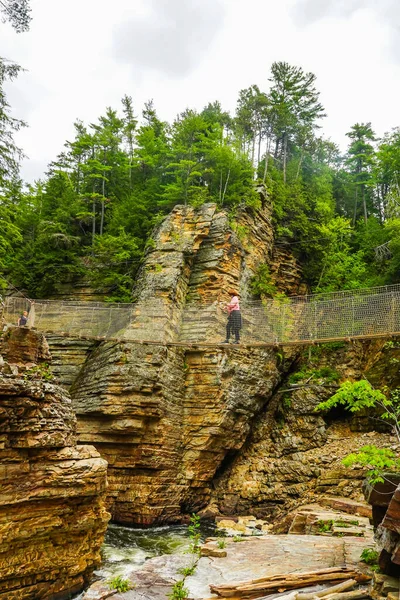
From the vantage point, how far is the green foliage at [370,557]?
6.67 metres

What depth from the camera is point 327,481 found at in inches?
523

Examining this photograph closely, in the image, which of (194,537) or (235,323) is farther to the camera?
(235,323)

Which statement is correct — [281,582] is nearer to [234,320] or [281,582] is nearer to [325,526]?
[325,526]

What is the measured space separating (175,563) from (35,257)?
14724mm

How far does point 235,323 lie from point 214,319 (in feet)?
6.74

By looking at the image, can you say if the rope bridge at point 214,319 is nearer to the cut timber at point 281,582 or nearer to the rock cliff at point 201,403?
the rock cliff at point 201,403

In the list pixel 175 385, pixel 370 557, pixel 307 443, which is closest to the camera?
pixel 370 557

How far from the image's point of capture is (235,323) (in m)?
12.5

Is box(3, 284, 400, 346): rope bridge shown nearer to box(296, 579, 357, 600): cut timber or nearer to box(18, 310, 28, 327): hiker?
box(18, 310, 28, 327): hiker

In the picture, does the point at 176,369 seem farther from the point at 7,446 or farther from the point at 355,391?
the point at 355,391

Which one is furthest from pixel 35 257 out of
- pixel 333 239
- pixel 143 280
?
pixel 333 239

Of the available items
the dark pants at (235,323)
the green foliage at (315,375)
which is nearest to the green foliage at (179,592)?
the dark pants at (235,323)

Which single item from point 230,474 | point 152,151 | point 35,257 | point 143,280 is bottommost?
point 230,474

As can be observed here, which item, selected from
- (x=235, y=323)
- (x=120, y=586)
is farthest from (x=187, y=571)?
(x=235, y=323)
